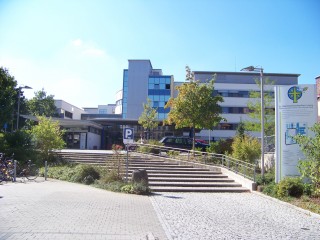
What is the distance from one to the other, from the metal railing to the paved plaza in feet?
11.8

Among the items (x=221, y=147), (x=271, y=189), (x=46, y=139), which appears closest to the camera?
(x=271, y=189)

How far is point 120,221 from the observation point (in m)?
8.41

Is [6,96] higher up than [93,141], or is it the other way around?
[6,96]

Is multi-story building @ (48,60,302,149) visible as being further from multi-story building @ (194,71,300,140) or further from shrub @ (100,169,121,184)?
shrub @ (100,169,121,184)

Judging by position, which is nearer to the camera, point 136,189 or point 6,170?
point 136,189

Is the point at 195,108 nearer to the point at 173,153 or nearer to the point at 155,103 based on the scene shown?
the point at 173,153

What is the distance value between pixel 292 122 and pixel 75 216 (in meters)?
10.3

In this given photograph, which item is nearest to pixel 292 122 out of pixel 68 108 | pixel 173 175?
pixel 173 175

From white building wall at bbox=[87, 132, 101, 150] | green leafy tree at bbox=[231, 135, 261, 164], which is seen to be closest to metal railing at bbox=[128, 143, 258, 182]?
green leafy tree at bbox=[231, 135, 261, 164]

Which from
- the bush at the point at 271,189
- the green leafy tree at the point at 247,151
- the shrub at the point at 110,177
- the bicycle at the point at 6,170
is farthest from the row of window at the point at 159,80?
the bush at the point at 271,189

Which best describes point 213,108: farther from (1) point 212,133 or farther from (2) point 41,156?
(1) point 212,133

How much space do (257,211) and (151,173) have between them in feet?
26.8

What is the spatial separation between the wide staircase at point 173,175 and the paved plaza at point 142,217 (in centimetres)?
227

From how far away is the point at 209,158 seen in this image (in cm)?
2136
